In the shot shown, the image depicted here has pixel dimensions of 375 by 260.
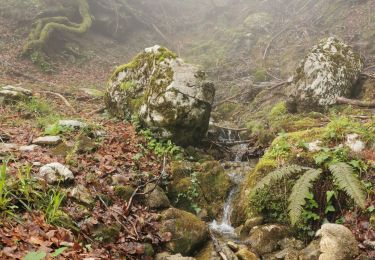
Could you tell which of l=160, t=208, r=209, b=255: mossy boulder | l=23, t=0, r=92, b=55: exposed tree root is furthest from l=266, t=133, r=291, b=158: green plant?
l=23, t=0, r=92, b=55: exposed tree root

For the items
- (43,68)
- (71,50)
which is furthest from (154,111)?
(71,50)

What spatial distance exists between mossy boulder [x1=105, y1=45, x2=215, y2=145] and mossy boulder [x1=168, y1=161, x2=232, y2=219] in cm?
109

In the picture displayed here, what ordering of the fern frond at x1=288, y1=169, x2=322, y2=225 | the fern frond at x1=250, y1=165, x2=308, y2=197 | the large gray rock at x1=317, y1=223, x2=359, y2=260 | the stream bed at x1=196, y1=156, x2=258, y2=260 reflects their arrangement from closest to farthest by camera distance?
1. the large gray rock at x1=317, y1=223, x2=359, y2=260
2. the fern frond at x1=288, y1=169, x2=322, y2=225
3. the stream bed at x1=196, y1=156, x2=258, y2=260
4. the fern frond at x1=250, y1=165, x2=308, y2=197

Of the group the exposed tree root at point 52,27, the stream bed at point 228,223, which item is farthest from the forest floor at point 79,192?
the exposed tree root at point 52,27

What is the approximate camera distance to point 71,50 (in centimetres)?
1688

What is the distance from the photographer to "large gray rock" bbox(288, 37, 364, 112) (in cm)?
934

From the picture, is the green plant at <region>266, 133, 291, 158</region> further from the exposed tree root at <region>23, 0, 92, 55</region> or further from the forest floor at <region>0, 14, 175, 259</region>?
the exposed tree root at <region>23, 0, 92, 55</region>

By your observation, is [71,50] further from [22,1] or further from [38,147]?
[38,147]

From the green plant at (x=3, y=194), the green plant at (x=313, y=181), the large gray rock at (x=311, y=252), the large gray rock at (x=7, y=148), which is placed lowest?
the large gray rock at (x=311, y=252)

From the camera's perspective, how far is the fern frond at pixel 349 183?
412cm

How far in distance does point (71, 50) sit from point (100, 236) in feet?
47.6

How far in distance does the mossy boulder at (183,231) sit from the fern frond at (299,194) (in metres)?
1.32

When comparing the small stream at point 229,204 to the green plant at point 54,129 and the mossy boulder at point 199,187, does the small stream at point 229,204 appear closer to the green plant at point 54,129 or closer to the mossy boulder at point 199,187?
the mossy boulder at point 199,187

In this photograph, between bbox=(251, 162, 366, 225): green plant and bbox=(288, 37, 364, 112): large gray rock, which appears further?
bbox=(288, 37, 364, 112): large gray rock
